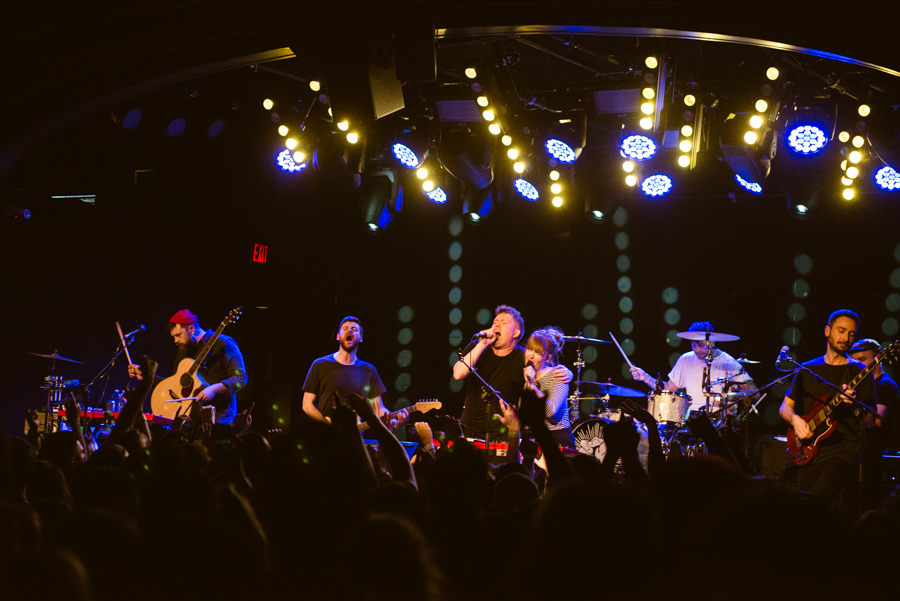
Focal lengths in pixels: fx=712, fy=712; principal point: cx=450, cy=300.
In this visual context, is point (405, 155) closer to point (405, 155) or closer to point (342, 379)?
point (405, 155)

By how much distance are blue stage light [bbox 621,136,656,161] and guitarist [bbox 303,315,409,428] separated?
3.45 meters

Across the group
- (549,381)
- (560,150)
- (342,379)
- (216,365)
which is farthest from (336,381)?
(560,150)

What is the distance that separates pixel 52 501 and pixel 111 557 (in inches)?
39.1

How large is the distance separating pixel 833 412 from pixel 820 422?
175 mm

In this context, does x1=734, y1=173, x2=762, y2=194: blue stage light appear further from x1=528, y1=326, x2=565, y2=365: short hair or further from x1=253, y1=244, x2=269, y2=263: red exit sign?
x1=253, y1=244, x2=269, y2=263: red exit sign

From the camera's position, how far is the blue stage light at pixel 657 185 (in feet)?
28.0

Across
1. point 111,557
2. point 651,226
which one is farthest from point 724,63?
point 111,557

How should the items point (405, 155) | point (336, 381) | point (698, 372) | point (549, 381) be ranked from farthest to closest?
1. point (698, 372)
2. point (405, 155)
3. point (336, 381)
4. point (549, 381)

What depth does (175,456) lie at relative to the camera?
6.82 feet

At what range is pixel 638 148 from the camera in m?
7.66

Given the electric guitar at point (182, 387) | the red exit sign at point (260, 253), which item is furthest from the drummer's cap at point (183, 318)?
the red exit sign at point (260, 253)

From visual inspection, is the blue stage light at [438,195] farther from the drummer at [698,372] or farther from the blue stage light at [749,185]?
the blue stage light at [749,185]

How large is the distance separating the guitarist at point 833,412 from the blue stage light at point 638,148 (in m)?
2.83

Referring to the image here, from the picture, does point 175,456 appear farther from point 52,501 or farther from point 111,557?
point 111,557
